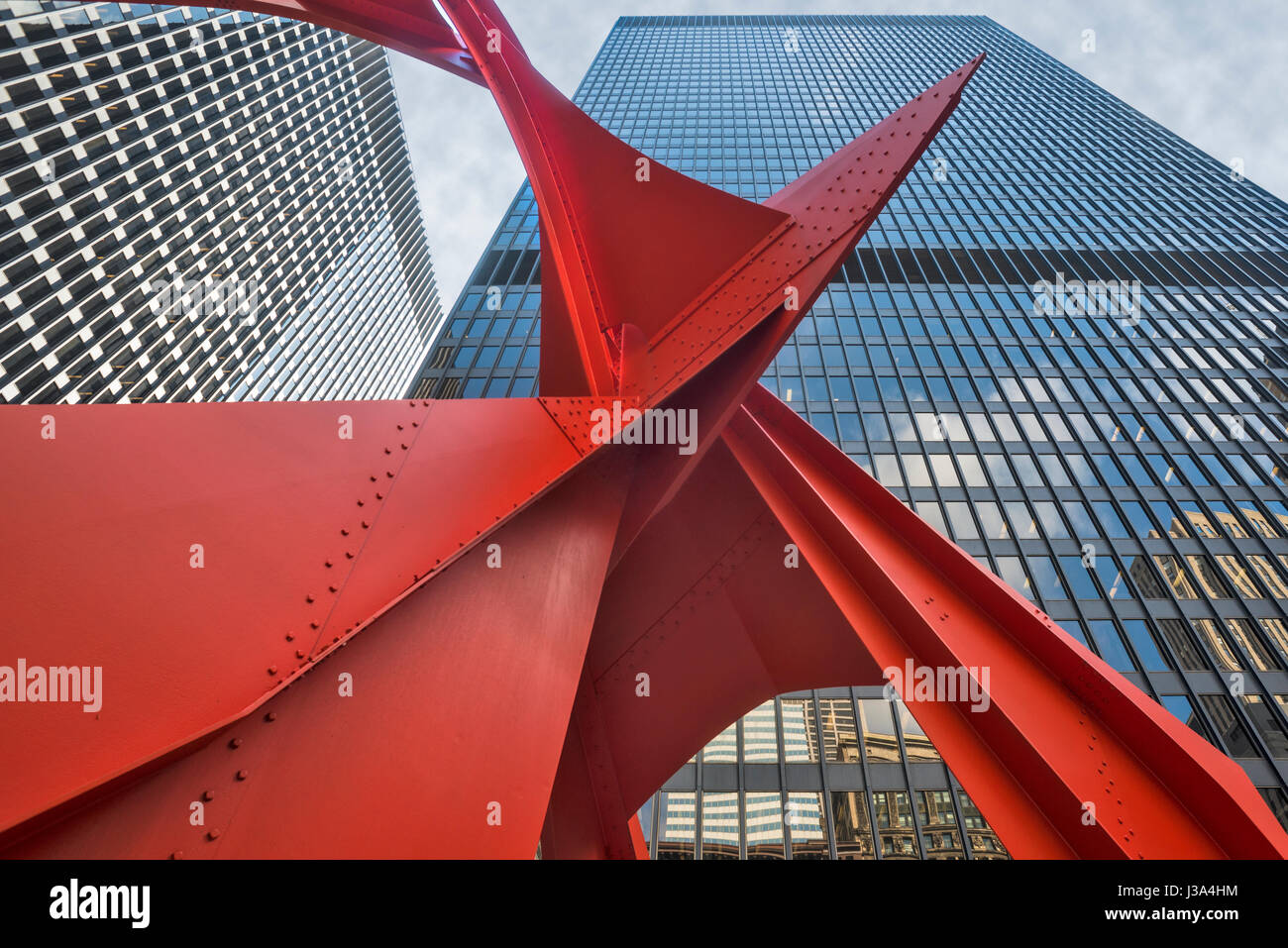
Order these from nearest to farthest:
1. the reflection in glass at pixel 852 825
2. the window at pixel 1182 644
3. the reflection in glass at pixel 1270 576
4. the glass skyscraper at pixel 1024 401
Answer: the reflection in glass at pixel 852 825 → the glass skyscraper at pixel 1024 401 → the window at pixel 1182 644 → the reflection in glass at pixel 1270 576

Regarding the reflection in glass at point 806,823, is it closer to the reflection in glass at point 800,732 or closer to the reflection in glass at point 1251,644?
the reflection in glass at point 800,732

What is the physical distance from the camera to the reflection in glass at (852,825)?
17484 mm

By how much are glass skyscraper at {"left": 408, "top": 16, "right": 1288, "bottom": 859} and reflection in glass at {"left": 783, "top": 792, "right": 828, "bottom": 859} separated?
73 millimetres

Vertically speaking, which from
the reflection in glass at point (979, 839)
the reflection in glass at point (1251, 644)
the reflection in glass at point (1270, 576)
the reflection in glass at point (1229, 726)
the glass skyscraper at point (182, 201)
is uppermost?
the glass skyscraper at point (182, 201)

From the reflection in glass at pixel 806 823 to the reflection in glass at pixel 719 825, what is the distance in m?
1.72

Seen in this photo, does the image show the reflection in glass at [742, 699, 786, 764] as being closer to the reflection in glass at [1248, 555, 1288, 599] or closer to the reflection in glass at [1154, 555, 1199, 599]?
the reflection in glass at [1154, 555, 1199, 599]

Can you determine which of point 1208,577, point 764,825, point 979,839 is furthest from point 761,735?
point 1208,577

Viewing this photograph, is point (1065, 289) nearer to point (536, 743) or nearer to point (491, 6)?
point (491, 6)

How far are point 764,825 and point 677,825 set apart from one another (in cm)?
276

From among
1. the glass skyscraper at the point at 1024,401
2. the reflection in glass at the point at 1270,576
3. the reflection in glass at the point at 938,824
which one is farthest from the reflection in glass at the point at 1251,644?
the reflection in glass at the point at 938,824

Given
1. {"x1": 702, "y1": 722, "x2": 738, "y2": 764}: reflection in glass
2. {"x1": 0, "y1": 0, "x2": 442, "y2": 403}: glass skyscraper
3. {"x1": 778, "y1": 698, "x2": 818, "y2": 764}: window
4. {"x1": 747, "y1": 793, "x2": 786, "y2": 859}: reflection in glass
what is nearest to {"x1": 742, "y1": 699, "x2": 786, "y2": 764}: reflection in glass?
{"x1": 778, "y1": 698, "x2": 818, "y2": 764}: window

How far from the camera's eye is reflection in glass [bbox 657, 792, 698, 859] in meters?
17.7

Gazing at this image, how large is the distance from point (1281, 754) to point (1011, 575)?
372 inches

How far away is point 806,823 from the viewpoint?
1800cm
